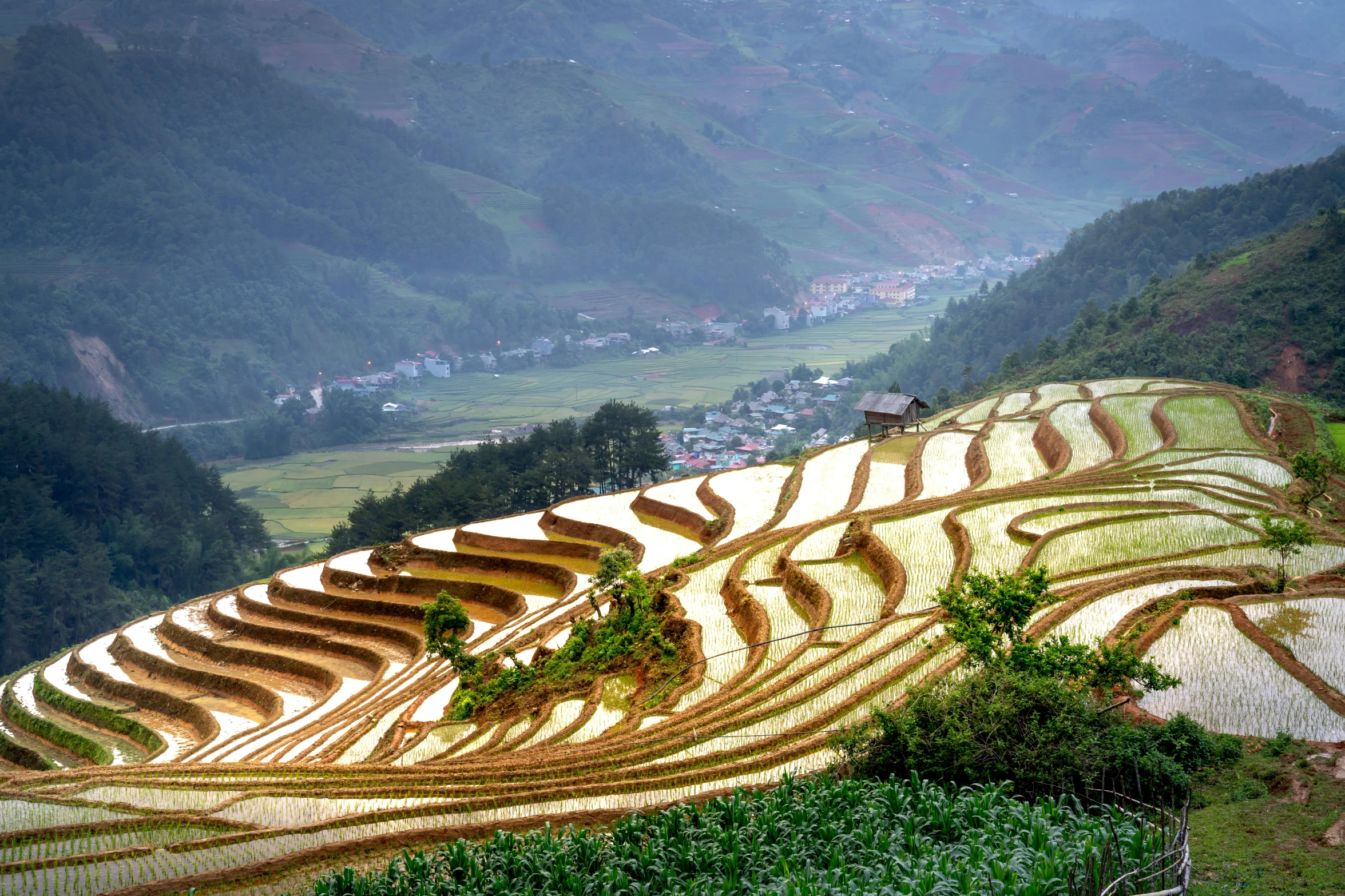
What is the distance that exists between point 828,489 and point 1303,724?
1713 centimetres

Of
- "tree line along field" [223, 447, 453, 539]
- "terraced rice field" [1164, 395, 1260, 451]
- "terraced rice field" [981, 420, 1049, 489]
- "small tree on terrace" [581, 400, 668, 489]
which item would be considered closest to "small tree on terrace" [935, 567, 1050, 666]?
"terraced rice field" [981, 420, 1049, 489]

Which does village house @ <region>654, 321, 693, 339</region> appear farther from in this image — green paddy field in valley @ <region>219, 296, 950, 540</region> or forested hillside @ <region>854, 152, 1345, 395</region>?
forested hillside @ <region>854, 152, 1345, 395</region>

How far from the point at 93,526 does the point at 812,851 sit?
58403mm

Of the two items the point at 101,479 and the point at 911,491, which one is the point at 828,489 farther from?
the point at 101,479

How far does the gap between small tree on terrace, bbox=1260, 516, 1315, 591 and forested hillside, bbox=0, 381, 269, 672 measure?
162ft

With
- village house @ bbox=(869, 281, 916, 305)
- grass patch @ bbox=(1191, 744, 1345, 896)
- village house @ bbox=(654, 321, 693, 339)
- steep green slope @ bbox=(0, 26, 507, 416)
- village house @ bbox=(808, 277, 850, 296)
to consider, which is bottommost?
grass patch @ bbox=(1191, 744, 1345, 896)

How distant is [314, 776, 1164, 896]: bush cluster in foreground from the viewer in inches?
346

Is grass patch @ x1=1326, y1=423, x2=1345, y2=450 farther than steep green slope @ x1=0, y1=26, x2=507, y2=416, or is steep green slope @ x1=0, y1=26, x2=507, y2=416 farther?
steep green slope @ x1=0, y1=26, x2=507, y2=416

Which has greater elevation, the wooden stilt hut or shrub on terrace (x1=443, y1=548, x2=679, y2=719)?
the wooden stilt hut

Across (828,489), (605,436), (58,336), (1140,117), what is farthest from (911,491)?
(1140,117)

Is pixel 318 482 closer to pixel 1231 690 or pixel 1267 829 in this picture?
pixel 1231 690

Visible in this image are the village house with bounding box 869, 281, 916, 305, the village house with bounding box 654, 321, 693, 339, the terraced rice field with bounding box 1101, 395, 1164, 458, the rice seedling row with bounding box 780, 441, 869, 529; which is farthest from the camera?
the village house with bounding box 869, 281, 916, 305

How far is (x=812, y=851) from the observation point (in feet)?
32.2

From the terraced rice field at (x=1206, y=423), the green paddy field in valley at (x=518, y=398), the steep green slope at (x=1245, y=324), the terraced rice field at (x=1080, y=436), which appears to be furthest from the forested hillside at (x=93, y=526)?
the terraced rice field at (x=1206, y=423)
